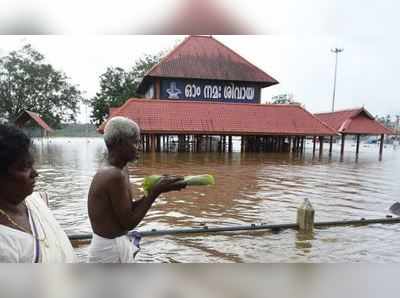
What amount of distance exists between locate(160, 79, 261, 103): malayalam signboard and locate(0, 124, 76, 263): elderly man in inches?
760

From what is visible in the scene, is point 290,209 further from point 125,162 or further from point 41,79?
point 41,79

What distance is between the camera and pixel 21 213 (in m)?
1.15

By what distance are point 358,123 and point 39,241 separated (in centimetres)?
2410

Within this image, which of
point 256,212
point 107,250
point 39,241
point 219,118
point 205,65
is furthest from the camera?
point 205,65

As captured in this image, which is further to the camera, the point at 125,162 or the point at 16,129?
the point at 125,162

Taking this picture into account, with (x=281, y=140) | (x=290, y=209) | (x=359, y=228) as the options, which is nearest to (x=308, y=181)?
(x=290, y=209)

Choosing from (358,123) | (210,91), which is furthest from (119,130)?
(358,123)

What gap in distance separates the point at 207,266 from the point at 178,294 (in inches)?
4.3

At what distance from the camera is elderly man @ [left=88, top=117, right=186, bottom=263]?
1493 mm

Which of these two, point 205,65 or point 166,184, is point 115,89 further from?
point 166,184

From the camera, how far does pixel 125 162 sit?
1561 mm

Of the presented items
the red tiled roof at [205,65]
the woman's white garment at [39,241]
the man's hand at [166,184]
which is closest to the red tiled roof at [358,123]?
the red tiled roof at [205,65]

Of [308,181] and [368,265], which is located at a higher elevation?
[368,265]

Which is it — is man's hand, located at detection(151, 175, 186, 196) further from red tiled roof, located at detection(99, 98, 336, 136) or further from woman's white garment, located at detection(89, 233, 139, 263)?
red tiled roof, located at detection(99, 98, 336, 136)
